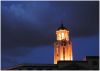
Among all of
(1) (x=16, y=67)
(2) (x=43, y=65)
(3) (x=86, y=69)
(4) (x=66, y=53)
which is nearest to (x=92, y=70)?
(3) (x=86, y=69)

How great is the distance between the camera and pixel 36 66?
9325 centimetres

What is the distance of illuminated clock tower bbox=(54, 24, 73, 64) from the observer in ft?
394

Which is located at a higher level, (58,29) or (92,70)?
(58,29)

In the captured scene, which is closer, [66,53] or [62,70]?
[62,70]

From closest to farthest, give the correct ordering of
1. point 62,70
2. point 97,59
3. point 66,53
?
point 62,70 → point 97,59 → point 66,53

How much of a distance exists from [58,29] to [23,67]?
33976 mm

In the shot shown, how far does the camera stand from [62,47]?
121m

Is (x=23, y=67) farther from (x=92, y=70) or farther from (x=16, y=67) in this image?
(x=92, y=70)

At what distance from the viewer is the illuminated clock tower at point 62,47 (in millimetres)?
120062

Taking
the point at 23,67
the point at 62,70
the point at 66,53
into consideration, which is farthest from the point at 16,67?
the point at 66,53

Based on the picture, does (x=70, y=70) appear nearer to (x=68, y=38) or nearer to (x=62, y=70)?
(x=62, y=70)

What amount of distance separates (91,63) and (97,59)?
178cm

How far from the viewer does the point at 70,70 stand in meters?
A: 88.8

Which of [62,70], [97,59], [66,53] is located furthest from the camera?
[66,53]
